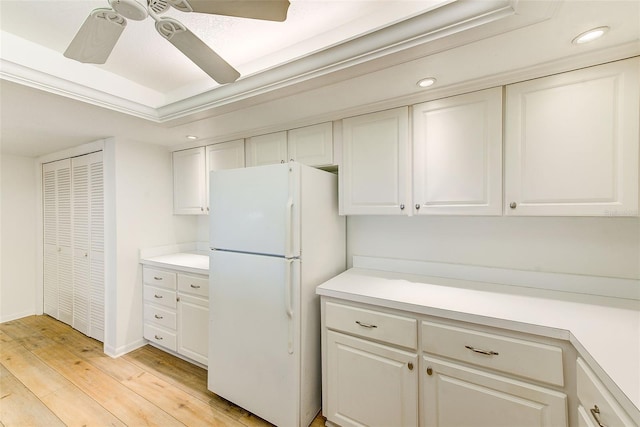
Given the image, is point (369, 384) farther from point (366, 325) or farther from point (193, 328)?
point (193, 328)

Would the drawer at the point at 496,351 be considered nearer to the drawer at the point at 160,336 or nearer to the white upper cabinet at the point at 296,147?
the white upper cabinet at the point at 296,147

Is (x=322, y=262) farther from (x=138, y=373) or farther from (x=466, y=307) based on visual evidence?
(x=138, y=373)

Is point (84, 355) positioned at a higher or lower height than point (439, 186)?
lower

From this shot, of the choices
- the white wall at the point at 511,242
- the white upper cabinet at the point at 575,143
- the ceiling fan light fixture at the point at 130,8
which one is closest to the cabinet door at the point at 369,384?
the white wall at the point at 511,242

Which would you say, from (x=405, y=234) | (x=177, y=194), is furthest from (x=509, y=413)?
(x=177, y=194)

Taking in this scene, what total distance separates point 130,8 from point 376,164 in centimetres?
144

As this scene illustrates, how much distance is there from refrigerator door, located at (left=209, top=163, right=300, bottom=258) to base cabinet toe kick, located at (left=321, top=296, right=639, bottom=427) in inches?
20.4

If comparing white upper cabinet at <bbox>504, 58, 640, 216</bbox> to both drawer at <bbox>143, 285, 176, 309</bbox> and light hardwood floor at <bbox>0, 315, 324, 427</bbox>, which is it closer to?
light hardwood floor at <bbox>0, 315, 324, 427</bbox>

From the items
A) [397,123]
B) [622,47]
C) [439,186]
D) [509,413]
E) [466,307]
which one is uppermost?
[622,47]

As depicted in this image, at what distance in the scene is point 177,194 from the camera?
2930mm

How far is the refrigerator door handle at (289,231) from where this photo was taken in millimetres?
1536

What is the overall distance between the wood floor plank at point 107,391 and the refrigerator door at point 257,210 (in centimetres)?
120

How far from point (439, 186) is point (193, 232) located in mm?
2846

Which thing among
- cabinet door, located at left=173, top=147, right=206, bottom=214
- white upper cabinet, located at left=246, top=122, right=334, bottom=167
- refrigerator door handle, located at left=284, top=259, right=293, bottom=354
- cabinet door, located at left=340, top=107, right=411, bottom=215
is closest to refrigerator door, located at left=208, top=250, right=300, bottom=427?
refrigerator door handle, located at left=284, top=259, right=293, bottom=354
